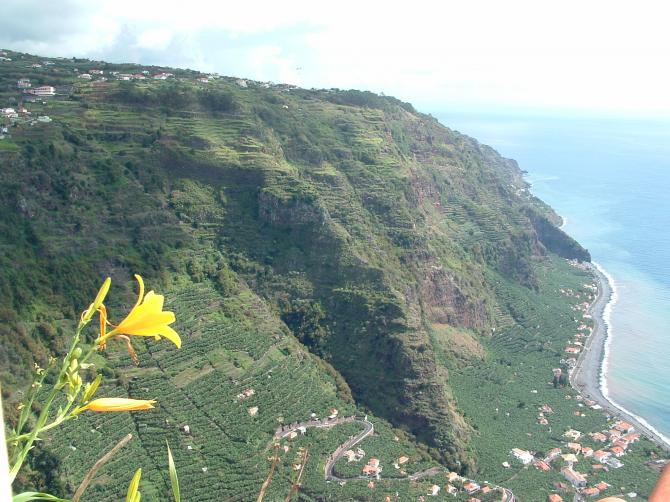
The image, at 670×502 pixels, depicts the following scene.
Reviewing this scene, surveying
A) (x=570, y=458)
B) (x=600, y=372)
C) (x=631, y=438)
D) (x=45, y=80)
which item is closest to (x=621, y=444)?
(x=631, y=438)

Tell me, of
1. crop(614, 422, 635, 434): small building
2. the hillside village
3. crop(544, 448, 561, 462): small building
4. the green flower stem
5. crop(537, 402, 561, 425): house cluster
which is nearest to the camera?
the green flower stem

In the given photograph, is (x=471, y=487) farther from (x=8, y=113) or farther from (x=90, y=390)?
(x=8, y=113)

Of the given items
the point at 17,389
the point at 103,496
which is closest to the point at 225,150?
the point at 17,389

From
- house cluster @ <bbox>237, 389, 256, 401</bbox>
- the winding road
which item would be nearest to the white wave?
the winding road

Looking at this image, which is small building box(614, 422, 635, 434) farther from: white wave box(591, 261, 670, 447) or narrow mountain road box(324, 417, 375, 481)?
narrow mountain road box(324, 417, 375, 481)

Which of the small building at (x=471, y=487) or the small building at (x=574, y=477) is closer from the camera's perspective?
the small building at (x=471, y=487)

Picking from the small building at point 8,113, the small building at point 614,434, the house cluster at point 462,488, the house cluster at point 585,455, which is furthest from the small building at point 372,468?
the small building at point 8,113

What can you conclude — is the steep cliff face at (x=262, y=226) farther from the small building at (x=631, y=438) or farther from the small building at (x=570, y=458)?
the small building at (x=631, y=438)
